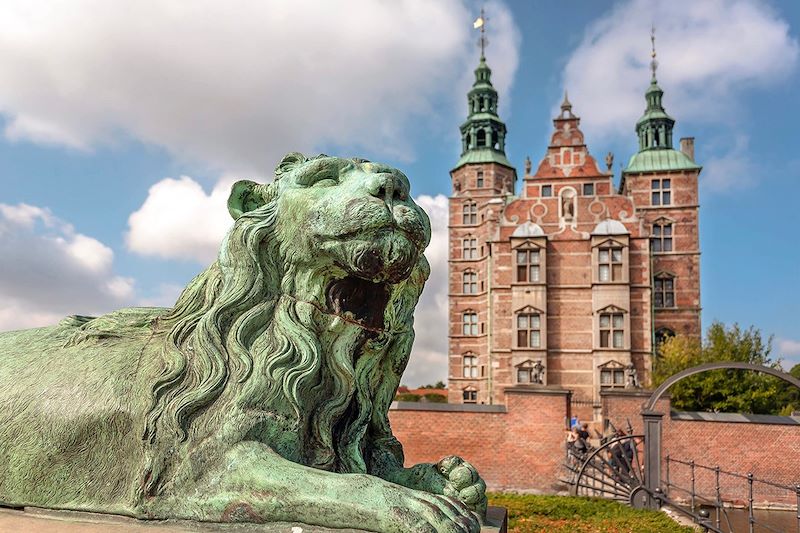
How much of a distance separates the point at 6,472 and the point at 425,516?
149 cm

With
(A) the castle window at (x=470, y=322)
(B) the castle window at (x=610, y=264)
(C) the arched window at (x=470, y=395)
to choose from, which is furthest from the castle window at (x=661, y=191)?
(C) the arched window at (x=470, y=395)

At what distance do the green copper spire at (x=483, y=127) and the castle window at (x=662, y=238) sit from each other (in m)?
7.95

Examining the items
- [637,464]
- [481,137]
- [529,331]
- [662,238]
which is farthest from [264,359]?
[481,137]

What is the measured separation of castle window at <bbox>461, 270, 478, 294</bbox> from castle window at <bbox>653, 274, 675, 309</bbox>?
25.2ft

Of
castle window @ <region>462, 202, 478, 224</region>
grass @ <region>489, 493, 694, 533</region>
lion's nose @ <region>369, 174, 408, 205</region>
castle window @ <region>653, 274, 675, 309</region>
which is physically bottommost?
grass @ <region>489, 493, 694, 533</region>

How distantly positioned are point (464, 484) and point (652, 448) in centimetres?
1023

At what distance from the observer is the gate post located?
11.2 meters

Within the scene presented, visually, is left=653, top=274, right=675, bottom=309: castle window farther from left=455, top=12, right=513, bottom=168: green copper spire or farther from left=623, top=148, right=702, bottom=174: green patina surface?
left=455, top=12, right=513, bottom=168: green copper spire

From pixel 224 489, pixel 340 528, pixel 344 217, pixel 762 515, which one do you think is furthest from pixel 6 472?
pixel 762 515

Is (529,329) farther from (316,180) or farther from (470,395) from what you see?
(316,180)

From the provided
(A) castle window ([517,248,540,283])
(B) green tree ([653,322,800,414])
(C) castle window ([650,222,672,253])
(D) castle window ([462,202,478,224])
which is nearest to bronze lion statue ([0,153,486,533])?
(B) green tree ([653,322,800,414])

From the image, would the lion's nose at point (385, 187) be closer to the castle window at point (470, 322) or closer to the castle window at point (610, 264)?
the castle window at point (610, 264)

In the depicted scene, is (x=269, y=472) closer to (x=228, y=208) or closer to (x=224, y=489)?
(x=224, y=489)

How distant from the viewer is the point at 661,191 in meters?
29.1
